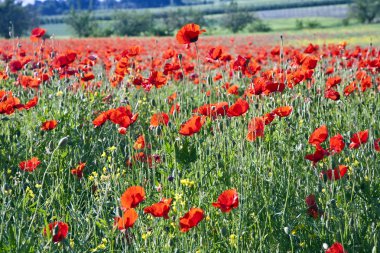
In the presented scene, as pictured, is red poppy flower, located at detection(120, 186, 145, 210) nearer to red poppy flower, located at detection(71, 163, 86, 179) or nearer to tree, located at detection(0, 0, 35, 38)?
red poppy flower, located at detection(71, 163, 86, 179)

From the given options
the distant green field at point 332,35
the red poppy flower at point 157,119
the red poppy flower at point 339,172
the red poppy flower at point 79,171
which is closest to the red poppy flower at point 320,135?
the red poppy flower at point 339,172

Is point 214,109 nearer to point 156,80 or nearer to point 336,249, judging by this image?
point 156,80

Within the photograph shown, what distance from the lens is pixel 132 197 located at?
203 cm

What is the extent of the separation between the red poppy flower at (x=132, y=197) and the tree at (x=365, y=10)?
4219cm

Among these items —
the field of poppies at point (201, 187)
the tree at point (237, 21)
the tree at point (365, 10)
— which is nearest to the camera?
the field of poppies at point (201, 187)

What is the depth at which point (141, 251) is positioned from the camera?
89.9 inches

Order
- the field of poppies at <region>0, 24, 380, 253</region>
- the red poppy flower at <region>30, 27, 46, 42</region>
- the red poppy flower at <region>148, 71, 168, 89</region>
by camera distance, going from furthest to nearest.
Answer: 1. the red poppy flower at <region>30, 27, 46, 42</region>
2. the red poppy flower at <region>148, 71, 168, 89</region>
3. the field of poppies at <region>0, 24, 380, 253</region>

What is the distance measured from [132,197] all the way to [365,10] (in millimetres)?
42782

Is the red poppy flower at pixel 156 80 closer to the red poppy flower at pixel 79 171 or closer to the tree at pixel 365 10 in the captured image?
the red poppy flower at pixel 79 171

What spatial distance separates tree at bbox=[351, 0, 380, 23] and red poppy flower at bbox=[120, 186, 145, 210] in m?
42.2

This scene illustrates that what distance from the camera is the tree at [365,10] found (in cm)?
4209

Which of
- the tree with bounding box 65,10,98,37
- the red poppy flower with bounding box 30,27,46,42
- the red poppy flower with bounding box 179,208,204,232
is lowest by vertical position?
the tree with bounding box 65,10,98,37

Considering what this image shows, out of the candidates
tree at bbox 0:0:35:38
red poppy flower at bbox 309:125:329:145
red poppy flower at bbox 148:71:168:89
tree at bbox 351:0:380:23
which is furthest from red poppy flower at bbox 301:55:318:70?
Answer: tree at bbox 351:0:380:23

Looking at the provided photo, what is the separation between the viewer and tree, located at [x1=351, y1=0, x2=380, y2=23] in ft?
138
